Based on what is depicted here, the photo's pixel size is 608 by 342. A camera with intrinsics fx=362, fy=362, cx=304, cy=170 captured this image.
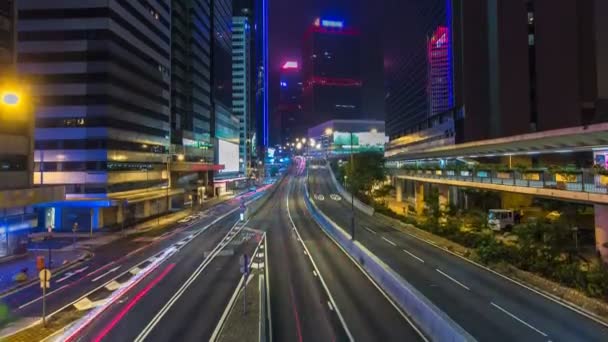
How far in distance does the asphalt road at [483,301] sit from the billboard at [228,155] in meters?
89.0

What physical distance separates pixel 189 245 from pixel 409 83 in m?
111

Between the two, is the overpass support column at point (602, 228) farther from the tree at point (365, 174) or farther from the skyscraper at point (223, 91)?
the skyscraper at point (223, 91)

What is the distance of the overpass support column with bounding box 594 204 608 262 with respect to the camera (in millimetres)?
24703

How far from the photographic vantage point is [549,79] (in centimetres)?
5362

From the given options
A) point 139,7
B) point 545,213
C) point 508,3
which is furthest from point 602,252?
point 139,7

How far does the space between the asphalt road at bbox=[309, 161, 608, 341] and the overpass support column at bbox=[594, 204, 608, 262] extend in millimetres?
7501

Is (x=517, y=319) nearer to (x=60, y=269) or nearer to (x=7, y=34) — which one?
(x=60, y=269)

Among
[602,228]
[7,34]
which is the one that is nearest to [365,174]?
[602,228]

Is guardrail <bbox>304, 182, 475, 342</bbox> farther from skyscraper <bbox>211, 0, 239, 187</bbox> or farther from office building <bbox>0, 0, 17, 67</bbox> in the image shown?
skyscraper <bbox>211, 0, 239, 187</bbox>

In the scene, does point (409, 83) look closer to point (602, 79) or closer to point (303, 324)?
point (602, 79)

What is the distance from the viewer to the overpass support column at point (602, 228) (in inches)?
973

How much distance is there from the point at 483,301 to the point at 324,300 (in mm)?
8906

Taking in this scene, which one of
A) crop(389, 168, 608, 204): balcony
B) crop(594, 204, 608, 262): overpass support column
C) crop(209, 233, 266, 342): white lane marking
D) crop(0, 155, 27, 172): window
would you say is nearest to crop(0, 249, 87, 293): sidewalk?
crop(0, 155, 27, 172): window

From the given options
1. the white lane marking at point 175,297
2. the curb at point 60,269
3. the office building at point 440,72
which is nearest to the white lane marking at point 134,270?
the white lane marking at point 175,297
